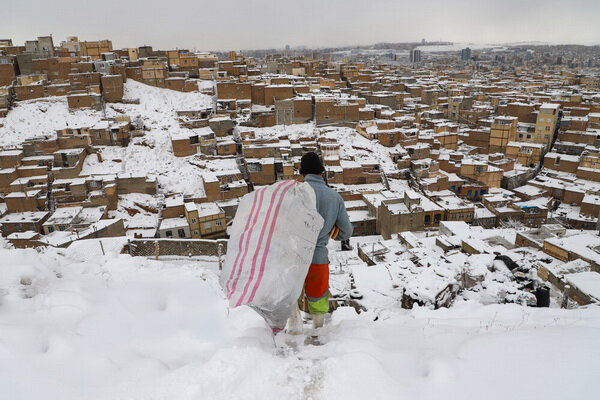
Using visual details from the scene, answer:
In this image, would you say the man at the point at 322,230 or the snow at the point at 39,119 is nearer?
the man at the point at 322,230

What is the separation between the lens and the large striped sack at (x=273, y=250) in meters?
2.61

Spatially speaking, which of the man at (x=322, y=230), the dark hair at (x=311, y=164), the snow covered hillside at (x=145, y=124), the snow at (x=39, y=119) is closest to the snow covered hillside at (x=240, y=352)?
the man at (x=322, y=230)

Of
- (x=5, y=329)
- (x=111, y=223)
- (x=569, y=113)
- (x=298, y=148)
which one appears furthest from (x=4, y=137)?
(x=569, y=113)

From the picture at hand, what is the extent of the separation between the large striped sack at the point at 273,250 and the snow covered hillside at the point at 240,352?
414 millimetres

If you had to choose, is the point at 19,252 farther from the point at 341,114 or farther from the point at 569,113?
the point at 569,113

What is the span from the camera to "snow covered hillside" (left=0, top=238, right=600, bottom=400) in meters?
2.27

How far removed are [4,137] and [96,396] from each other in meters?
30.8

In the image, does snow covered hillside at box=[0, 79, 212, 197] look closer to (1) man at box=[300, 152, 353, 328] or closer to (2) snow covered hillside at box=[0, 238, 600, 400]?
(2) snow covered hillside at box=[0, 238, 600, 400]

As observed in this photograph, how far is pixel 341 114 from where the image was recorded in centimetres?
3042

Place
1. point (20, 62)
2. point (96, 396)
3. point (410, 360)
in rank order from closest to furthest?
point (96, 396), point (410, 360), point (20, 62)

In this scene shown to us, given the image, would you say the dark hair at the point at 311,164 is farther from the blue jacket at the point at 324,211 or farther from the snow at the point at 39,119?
the snow at the point at 39,119

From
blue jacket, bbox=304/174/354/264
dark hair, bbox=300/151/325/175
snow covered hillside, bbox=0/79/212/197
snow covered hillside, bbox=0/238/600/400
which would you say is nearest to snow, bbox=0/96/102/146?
snow covered hillside, bbox=0/79/212/197

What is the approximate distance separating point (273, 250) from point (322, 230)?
0.53 meters

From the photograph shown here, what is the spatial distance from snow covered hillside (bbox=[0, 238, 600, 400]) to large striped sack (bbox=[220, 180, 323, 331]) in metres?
0.41
